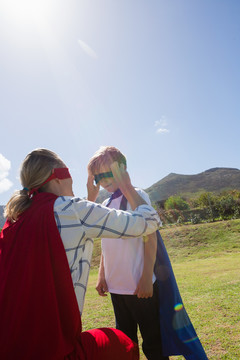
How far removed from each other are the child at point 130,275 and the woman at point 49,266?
0.53m

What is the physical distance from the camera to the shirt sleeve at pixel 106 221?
1349 millimetres

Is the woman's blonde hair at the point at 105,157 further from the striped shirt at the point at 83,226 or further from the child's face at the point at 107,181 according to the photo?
the striped shirt at the point at 83,226

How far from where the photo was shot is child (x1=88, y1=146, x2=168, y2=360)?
6.27 ft

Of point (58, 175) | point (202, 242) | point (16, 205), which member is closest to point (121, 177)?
point (58, 175)

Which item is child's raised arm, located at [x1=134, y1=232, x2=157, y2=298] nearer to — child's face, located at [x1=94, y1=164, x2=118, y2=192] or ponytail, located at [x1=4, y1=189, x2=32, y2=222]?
child's face, located at [x1=94, y1=164, x2=118, y2=192]

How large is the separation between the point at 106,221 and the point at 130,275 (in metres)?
0.87

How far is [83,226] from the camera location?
135 centimetres

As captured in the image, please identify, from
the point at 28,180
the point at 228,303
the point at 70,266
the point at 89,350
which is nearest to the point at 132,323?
the point at 89,350

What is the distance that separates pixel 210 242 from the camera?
66.3 ft

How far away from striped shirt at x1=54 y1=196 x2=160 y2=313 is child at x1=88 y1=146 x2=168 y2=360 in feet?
1.94

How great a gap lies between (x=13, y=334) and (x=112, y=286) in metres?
1.14

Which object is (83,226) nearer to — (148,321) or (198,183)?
(148,321)

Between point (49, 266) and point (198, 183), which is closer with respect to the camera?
point (49, 266)

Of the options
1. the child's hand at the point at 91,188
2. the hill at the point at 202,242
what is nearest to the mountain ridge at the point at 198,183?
the hill at the point at 202,242
